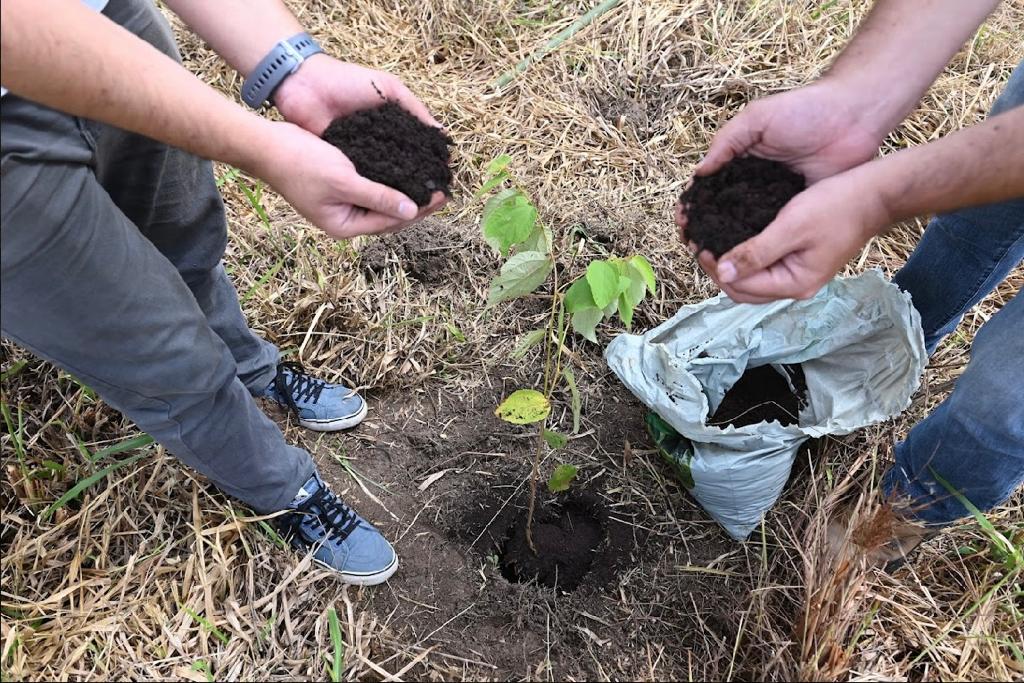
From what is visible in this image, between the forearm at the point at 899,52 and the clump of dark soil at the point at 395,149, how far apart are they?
79 cm

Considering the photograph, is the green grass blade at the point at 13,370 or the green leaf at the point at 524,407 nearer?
the green leaf at the point at 524,407

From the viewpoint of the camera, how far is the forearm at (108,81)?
0.78m

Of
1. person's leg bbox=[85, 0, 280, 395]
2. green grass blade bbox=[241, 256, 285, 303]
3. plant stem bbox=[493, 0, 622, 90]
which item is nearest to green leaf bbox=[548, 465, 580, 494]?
person's leg bbox=[85, 0, 280, 395]

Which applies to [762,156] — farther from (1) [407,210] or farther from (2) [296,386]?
(2) [296,386]

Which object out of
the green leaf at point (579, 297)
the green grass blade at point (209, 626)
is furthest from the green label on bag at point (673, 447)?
the green grass blade at point (209, 626)

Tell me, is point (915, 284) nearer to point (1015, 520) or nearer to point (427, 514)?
point (1015, 520)

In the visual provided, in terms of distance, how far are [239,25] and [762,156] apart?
103 centimetres

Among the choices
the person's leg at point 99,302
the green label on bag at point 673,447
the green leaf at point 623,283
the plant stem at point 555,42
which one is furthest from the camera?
the plant stem at point 555,42

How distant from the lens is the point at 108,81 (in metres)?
0.85

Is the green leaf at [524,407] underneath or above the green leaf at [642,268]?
underneath

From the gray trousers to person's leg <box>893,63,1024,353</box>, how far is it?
1500 mm

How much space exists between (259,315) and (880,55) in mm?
1638

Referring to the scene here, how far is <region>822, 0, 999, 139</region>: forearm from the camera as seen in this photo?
1233 mm

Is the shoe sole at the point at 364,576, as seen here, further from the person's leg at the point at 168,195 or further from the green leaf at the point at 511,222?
the green leaf at the point at 511,222
